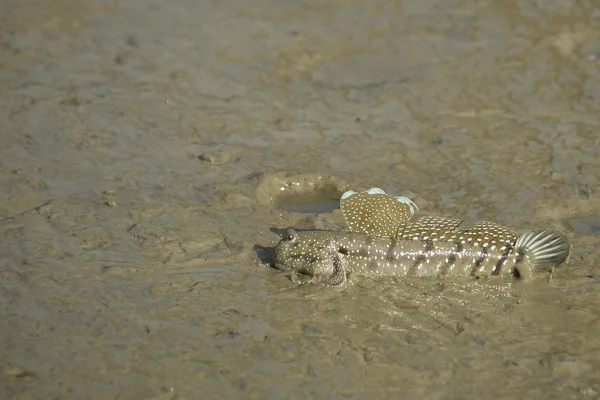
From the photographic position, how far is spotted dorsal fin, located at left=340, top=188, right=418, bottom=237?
511 centimetres

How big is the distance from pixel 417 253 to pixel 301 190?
1.35m

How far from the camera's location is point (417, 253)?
5.00 meters

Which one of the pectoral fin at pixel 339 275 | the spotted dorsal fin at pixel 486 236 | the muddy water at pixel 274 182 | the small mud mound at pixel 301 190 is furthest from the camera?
the small mud mound at pixel 301 190

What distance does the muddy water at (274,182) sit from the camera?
426 centimetres

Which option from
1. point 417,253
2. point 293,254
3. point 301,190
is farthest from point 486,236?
point 301,190

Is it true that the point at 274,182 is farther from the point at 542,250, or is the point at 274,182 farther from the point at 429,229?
the point at 542,250

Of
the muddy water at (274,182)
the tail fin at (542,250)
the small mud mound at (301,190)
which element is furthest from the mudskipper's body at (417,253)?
the small mud mound at (301,190)

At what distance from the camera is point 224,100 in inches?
274

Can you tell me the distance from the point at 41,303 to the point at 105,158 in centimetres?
180

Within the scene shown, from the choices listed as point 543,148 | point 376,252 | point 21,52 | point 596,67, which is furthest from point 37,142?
point 596,67

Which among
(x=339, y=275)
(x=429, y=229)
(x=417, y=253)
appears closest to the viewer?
(x=339, y=275)

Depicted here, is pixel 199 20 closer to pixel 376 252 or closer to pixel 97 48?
pixel 97 48

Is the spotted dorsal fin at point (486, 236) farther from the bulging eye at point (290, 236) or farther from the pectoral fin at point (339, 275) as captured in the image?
the bulging eye at point (290, 236)

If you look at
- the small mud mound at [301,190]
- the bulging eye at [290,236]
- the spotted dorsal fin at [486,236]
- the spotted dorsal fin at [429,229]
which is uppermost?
the spotted dorsal fin at [486,236]
